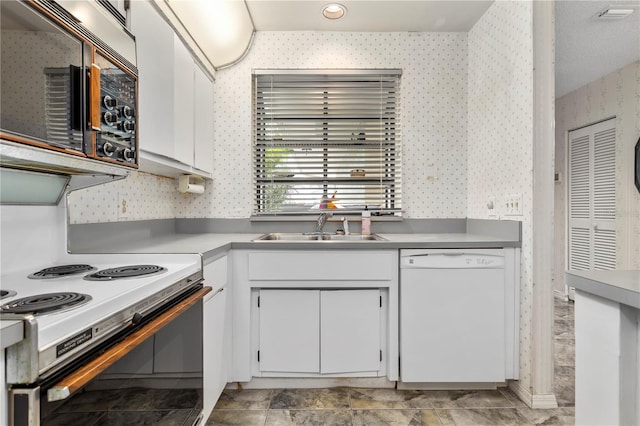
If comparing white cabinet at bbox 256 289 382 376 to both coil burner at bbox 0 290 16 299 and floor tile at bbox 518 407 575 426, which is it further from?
coil burner at bbox 0 290 16 299

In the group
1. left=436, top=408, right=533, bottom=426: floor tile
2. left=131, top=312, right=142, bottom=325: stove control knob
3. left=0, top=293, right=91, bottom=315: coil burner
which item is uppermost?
left=0, top=293, right=91, bottom=315: coil burner

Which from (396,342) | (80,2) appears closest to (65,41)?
(80,2)

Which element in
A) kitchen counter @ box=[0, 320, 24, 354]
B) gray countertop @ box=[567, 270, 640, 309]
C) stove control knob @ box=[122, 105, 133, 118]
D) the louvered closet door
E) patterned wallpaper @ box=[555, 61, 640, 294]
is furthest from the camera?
the louvered closet door

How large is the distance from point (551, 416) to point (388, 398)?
84 cm

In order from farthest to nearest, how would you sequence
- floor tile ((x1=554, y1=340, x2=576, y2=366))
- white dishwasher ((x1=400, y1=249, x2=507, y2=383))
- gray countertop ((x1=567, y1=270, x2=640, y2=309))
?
floor tile ((x1=554, y1=340, x2=576, y2=366)) < white dishwasher ((x1=400, y1=249, x2=507, y2=383)) < gray countertop ((x1=567, y1=270, x2=640, y2=309))

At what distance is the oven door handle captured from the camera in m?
0.69

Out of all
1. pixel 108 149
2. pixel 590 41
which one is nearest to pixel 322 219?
pixel 108 149

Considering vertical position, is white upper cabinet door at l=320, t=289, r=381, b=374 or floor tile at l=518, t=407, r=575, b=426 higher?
white upper cabinet door at l=320, t=289, r=381, b=374

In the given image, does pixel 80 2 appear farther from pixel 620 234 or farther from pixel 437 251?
pixel 620 234

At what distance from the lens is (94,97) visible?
1.05 meters

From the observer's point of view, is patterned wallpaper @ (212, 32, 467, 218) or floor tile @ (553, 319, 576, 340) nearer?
patterned wallpaper @ (212, 32, 467, 218)

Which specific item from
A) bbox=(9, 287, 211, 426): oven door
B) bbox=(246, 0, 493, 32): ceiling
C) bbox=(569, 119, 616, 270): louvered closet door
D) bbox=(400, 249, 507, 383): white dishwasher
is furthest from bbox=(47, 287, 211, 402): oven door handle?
bbox=(569, 119, 616, 270): louvered closet door

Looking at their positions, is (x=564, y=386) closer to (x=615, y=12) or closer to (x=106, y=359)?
(x=106, y=359)

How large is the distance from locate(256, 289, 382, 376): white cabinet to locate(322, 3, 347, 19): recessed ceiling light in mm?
1880
